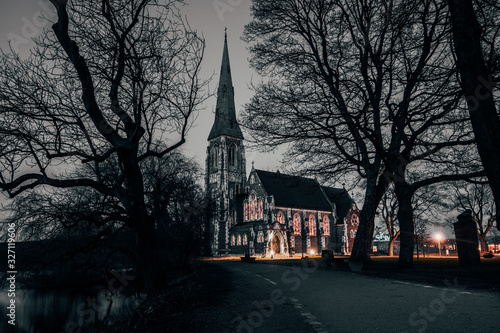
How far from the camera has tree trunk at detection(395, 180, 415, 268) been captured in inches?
583

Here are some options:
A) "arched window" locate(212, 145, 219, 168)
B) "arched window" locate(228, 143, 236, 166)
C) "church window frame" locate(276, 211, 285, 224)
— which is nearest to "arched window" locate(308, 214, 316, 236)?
"church window frame" locate(276, 211, 285, 224)

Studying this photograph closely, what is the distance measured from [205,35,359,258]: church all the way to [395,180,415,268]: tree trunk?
35.8 metres

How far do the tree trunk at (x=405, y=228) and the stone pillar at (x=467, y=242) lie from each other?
450 cm

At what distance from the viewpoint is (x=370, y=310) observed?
20.0ft

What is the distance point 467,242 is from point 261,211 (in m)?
41.6

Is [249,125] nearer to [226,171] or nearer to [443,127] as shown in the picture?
[443,127]

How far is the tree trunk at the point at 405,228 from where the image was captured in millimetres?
14805

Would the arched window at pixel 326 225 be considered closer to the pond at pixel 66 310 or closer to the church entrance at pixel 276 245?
the church entrance at pixel 276 245

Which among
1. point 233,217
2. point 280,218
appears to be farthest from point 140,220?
point 233,217

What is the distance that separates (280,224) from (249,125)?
4269cm

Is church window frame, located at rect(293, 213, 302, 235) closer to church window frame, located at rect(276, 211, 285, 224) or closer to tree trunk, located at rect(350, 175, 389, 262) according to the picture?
church window frame, located at rect(276, 211, 285, 224)

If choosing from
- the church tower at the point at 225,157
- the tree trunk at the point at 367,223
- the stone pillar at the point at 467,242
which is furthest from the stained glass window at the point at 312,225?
the tree trunk at the point at 367,223

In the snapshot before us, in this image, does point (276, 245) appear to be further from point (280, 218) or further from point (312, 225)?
point (312, 225)

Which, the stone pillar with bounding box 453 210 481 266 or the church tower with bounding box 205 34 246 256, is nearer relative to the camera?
the stone pillar with bounding box 453 210 481 266
